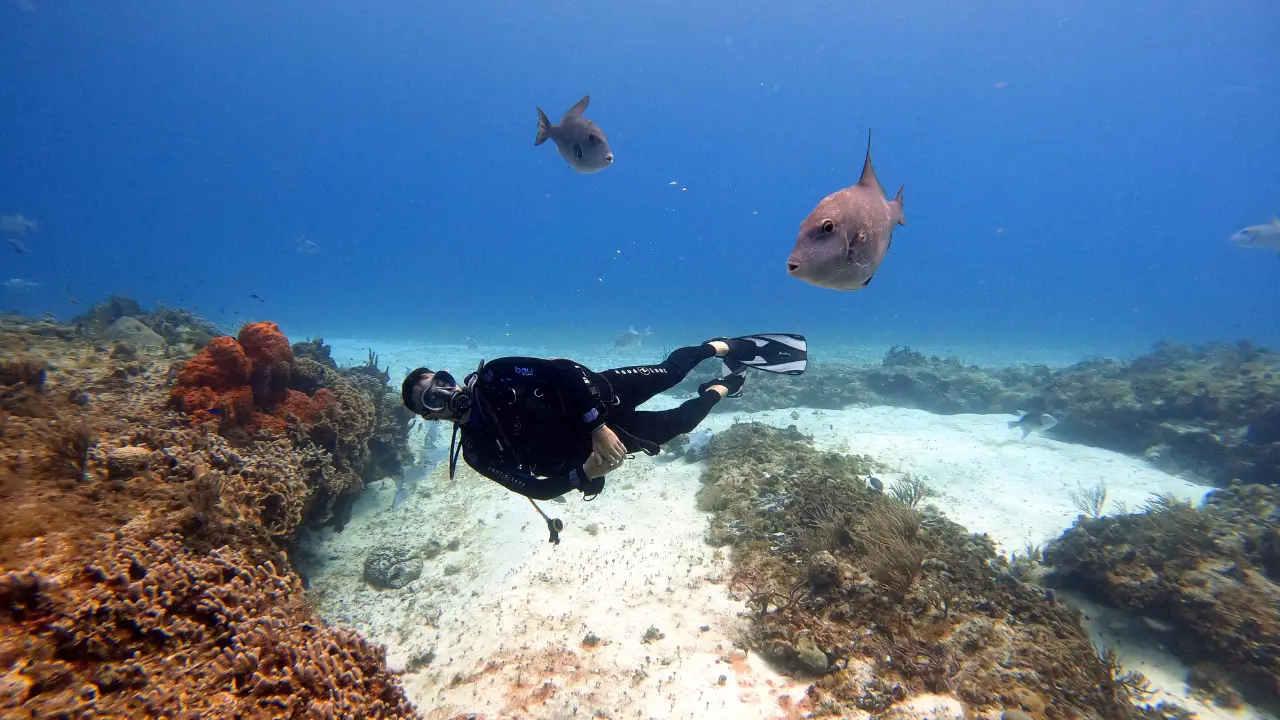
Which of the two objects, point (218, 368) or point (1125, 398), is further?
point (1125, 398)

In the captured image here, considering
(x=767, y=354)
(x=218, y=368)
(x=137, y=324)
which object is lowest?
(x=218, y=368)

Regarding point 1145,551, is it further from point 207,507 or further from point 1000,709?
point 207,507

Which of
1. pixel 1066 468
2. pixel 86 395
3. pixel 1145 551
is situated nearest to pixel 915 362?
pixel 1066 468

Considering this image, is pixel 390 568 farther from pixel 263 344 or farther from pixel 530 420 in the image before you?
pixel 530 420

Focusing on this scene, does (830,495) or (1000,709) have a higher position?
(830,495)

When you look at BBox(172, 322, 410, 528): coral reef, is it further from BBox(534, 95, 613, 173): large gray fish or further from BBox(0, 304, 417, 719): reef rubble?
BBox(534, 95, 613, 173): large gray fish

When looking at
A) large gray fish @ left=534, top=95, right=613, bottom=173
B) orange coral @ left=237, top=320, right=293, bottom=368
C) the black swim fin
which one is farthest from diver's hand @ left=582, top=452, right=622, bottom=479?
orange coral @ left=237, top=320, right=293, bottom=368

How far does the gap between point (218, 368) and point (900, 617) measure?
8675 mm

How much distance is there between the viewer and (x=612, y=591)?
564 cm

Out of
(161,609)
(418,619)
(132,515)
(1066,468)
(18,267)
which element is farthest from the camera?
(18,267)

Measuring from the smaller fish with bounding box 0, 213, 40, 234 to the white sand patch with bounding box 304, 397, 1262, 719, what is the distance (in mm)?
28451

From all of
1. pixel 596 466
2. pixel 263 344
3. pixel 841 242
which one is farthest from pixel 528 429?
pixel 263 344

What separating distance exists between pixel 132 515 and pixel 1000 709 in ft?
23.2

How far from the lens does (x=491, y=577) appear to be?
6246 mm
